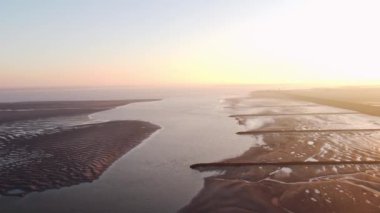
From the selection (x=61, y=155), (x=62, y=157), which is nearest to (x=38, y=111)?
(x=61, y=155)

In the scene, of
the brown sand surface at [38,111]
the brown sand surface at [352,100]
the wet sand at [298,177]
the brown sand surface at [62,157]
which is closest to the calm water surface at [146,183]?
the brown sand surface at [62,157]

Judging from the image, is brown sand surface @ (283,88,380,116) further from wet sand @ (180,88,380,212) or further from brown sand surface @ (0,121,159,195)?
brown sand surface @ (0,121,159,195)

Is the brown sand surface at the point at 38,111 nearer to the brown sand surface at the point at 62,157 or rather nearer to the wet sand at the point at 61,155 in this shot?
the wet sand at the point at 61,155

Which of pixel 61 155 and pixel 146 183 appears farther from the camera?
pixel 61 155

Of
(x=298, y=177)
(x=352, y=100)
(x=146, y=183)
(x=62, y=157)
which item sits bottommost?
(x=146, y=183)

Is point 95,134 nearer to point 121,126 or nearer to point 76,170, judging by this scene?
point 121,126

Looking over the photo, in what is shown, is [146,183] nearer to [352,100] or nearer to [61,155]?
[61,155]

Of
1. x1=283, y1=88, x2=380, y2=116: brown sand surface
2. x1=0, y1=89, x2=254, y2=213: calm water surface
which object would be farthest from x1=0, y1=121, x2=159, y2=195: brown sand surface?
x1=283, y1=88, x2=380, y2=116: brown sand surface
